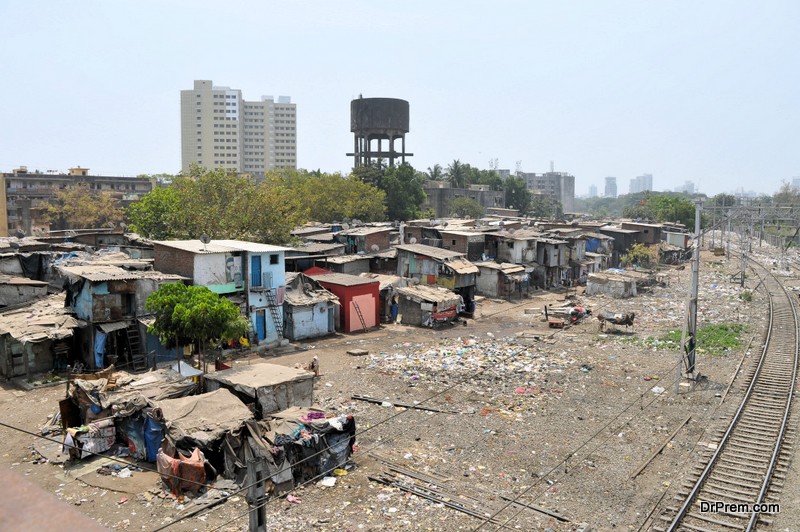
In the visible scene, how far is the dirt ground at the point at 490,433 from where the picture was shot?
11750 millimetres

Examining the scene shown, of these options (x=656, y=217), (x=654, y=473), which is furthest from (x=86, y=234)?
(x=656, y=217)

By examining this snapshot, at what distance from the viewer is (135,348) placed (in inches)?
854

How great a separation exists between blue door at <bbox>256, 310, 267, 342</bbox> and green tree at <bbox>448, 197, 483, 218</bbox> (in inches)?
2169

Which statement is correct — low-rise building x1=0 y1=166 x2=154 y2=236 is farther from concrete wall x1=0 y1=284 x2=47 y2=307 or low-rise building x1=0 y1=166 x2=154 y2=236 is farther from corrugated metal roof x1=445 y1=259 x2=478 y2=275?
corrugated metal roof x1=445 y1=259 x2=478 y2=275

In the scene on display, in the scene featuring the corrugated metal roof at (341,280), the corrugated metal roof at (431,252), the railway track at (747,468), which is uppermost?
the corrugated metal roof at (431,252)

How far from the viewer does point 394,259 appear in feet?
126

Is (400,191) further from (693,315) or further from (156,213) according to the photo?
(693,315)

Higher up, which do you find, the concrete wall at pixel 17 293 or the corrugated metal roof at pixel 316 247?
the corrugated metal roof at pixel 316 247

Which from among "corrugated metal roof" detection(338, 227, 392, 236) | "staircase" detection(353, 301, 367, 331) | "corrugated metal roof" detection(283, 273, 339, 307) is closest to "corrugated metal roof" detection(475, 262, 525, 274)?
"corrugated metal roof" detection(338, 227, 392, 236)

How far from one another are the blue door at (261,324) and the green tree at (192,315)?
614 centimetres

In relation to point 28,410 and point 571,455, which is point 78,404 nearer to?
point 28,410

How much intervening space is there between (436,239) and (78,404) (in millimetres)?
31146

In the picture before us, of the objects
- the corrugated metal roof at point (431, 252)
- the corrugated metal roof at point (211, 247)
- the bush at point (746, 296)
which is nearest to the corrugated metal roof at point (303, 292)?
the corrugated metal roof at point (211, 247)

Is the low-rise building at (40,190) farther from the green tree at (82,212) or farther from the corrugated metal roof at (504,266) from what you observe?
the corrugated metal roof at (504,266)
